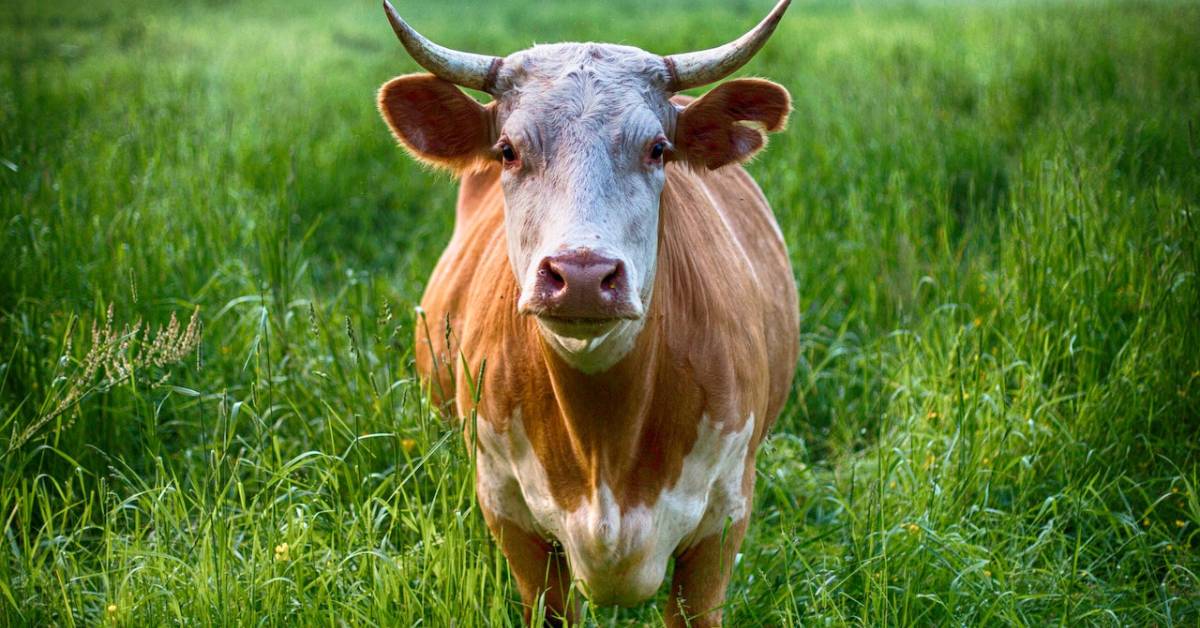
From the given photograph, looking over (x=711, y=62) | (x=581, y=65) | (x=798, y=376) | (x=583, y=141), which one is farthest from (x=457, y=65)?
(x=798, y=376)

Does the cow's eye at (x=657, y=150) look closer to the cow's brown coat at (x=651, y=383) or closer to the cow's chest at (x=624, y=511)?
the cow's brown coat at (x=651, y=383)

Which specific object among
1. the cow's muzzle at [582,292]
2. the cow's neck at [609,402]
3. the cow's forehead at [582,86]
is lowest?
the cow's neck at [609,402]

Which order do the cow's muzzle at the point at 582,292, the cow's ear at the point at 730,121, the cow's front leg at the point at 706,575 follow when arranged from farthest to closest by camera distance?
the cow's front leg at the point at 706,575 < the cow's ear at the point at 730,121 < the cow's muzzle at the point at 582,292

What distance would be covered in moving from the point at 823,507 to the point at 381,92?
7.31ft

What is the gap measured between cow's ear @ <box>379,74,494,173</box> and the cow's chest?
73cm

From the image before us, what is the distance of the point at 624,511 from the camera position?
282 cm

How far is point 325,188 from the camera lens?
22.1 ft

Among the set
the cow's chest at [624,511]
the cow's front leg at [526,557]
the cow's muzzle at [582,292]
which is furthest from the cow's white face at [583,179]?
the cow's front leg at [526,557]

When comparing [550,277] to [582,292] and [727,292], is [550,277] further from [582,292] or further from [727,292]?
[727,292]

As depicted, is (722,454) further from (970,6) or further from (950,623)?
(970,6)

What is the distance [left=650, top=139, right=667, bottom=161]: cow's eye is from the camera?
8.73ft

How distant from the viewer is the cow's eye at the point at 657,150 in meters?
2.66

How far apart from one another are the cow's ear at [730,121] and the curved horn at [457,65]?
0.50 m

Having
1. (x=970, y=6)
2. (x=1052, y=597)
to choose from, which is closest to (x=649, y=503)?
(x=1052, y=597)
